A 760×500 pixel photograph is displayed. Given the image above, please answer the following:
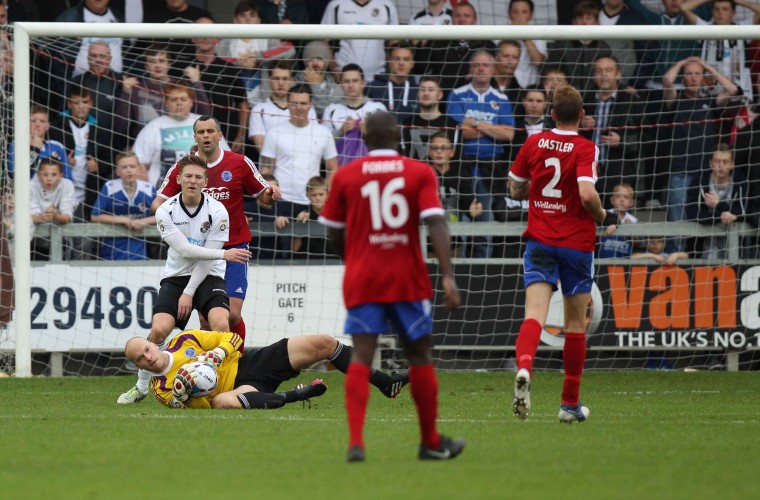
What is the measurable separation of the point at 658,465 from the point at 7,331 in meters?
8.67

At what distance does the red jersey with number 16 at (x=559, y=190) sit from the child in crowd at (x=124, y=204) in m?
6.46

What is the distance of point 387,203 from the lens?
608 centimetres

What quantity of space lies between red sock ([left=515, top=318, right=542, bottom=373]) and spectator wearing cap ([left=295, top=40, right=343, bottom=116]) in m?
6.74

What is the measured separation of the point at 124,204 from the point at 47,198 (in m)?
0.82

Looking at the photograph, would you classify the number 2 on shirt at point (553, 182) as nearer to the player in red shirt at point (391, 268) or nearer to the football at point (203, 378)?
the player in red shirt at point (391, 268)

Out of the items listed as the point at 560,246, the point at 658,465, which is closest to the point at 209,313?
the point at 560,246

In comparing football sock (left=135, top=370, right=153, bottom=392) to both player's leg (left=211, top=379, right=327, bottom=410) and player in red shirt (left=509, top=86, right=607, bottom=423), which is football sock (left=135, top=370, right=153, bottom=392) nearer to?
player's leg (left=211, top=379, right=327, bottom=410)

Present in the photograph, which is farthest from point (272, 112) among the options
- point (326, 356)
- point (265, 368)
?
point (265, 368)

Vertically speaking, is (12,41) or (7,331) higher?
(12,41)

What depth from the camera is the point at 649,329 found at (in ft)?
43.9

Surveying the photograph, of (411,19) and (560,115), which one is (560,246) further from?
(411,19)

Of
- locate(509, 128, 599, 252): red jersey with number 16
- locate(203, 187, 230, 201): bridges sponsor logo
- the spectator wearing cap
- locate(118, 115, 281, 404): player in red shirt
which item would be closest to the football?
locate(118, 115, 281, 404): player in red shirt

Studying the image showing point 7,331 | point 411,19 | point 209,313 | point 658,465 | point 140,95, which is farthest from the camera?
point 411,19

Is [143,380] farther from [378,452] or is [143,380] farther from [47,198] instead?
[47,198]
